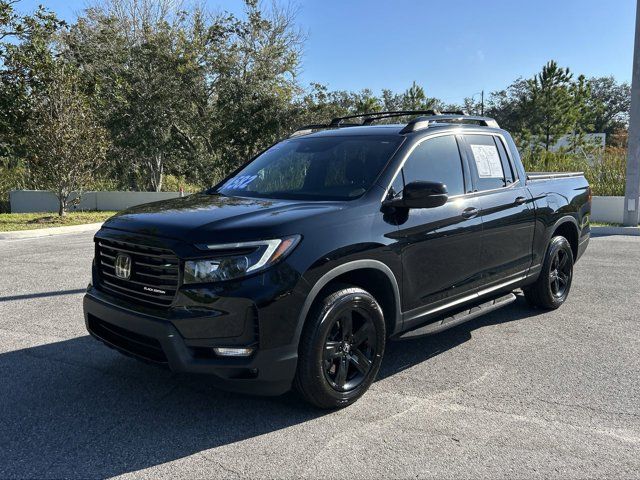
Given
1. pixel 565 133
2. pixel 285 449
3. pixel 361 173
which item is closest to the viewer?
pixel 285 449

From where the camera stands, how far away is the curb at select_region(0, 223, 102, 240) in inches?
516

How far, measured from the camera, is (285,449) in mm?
3209

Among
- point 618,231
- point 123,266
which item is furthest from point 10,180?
point 123,266

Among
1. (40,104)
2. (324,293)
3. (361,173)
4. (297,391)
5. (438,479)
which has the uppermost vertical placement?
(40,104)

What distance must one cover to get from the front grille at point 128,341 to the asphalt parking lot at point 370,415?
0.29 meters

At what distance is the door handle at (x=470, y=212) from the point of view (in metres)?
4.55

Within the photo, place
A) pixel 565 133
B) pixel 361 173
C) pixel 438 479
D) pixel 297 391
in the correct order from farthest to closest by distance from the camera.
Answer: pixel 565 133
pixel 361 173
pixel 297 391
pixel 438 479

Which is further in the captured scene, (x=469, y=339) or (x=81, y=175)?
(x=81, y=175)

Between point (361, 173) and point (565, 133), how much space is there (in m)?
33.4

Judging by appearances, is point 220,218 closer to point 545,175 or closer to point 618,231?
point 545,175

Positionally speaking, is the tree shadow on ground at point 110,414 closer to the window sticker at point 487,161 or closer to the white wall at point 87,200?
the window sticker at point 487,161

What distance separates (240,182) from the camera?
4.83 m

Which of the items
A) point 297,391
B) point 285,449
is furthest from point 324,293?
point 285,449

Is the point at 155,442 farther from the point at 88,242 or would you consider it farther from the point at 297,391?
the point at 88,242
